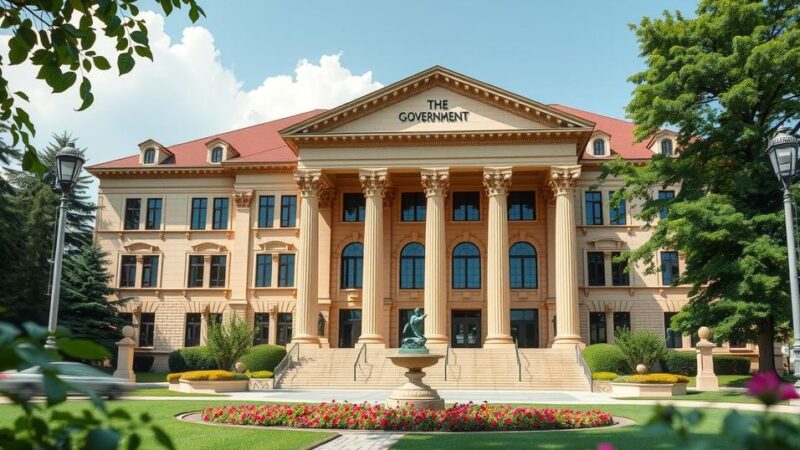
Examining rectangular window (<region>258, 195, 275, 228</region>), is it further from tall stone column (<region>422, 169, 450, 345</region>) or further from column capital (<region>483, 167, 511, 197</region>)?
column capital (<region>483, 167, 511, 197</region>)

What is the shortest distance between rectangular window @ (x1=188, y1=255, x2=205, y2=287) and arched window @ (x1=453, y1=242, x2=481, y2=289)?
17.5 meters

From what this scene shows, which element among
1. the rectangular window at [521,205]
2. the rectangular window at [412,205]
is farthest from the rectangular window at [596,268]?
the rectangular window at [412,205]

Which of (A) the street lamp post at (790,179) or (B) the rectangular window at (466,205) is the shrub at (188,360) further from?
(A) the street lamp post at (790,179)

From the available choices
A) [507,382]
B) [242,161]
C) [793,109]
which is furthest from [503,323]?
[242,161]

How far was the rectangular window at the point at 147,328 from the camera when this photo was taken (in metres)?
45.7

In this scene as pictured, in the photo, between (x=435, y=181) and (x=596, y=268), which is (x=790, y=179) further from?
(x=596, y=268)

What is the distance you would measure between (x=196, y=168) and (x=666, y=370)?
3310cm

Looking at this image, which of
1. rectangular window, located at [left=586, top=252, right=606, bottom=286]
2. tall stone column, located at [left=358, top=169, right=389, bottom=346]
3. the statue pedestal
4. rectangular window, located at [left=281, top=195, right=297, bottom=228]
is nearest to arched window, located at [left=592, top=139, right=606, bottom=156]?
rectangular window, located at [left=586, top=252, right=606, bottom=286]

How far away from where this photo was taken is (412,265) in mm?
45125

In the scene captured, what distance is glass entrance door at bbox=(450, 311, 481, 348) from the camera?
4366 cm

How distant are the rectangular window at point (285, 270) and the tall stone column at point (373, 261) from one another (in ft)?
26.0

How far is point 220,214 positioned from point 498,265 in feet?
67.3

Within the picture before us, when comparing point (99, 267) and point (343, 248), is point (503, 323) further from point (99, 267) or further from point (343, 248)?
point (99, 267)

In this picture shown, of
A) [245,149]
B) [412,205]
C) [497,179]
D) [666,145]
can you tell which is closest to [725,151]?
[497,179]
